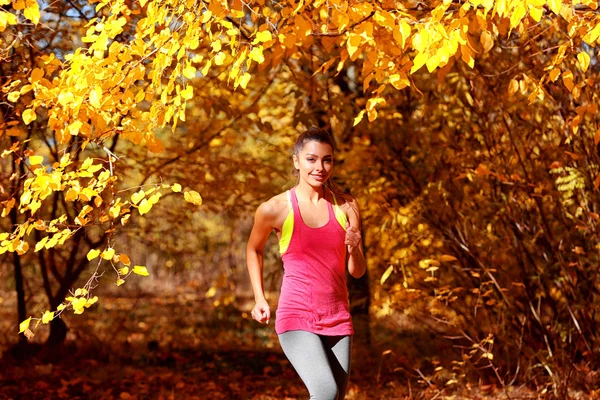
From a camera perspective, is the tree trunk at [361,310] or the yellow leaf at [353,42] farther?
the tree trunk at [361,310]

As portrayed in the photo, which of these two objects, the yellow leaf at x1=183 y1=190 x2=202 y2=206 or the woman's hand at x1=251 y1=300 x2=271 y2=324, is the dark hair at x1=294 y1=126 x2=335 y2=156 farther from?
the woman's hand at x1=251 y1=300 x2=271 y2=324

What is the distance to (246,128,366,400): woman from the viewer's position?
3.38m

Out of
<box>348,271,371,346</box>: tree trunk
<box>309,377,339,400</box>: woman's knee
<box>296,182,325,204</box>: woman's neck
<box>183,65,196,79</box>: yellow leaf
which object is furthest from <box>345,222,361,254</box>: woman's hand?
<box>348,271,371,346</box>: tree trunk

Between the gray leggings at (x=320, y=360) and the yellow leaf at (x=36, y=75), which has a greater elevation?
the yellow leaf at (x=36, y=75)

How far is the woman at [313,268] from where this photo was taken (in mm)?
3381

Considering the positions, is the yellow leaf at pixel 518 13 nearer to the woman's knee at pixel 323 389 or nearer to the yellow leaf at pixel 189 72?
the yellow leaf at pixel 189 72

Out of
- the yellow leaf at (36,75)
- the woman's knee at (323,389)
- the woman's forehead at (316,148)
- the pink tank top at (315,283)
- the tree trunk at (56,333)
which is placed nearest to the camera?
the woman's knee at (323,389)

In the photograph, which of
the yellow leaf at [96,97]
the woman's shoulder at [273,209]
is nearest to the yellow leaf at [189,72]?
the yellow leaf at [96,97]

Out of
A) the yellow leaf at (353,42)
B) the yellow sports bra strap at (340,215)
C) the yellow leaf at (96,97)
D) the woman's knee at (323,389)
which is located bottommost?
the woman's knee at (323,389)

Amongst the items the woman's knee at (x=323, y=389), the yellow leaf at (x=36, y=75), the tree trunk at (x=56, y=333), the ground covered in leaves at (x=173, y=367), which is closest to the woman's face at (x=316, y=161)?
the woman's knee at (x=323, y=389)

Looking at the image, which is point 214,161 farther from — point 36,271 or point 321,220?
point 321,220

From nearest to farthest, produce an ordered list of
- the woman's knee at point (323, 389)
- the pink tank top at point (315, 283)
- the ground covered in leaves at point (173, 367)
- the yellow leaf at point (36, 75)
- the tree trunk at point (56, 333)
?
the woman's knee at point (323, 389) < the pink tank top at point (315, 283) < the yellow leaf at point (36, 75) < the ground covered in leaves at point (173, 367) < the tree trunk at point (56, 333)

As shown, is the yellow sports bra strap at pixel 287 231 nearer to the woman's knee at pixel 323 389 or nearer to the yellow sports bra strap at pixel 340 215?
the yellow sports bra strap at pixel 340 215

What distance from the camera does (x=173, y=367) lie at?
893 centimetres
